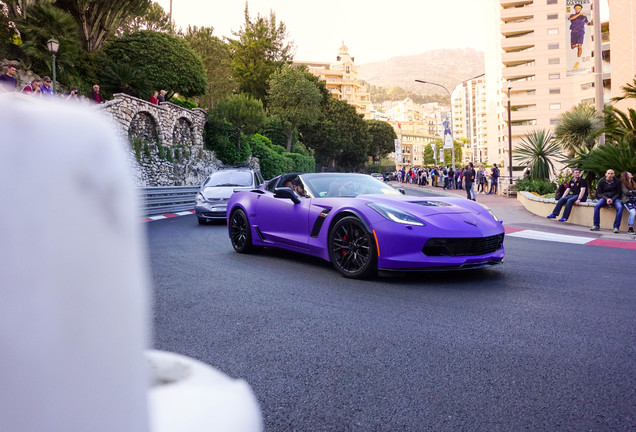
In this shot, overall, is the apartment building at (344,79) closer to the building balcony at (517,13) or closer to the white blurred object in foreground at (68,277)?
the building balcony at (517,13)

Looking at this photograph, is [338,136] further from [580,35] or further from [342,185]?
[342,185]

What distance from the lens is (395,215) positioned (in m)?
5.79

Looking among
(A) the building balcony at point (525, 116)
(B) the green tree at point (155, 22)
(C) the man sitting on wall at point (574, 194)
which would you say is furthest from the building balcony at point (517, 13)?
(C) the man sitting on wall at point (574, 194)

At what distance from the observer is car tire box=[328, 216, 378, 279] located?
5832 millimetres

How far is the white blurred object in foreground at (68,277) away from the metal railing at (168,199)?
16571 millimetres

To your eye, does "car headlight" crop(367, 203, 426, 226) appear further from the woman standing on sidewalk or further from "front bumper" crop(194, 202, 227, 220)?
"front bumper" crop(194, 202, 227, 220)

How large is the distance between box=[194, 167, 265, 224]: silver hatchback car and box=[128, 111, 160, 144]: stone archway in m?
8.08

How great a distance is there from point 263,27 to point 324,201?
54920 mm

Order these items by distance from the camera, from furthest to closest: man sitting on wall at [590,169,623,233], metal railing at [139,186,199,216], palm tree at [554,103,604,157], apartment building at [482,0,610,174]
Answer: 1. apartment building at [482,0,610,174]
2. palm tree at [554,103,604,157]
3. metal railing at [139,186,199,216]
4. man sitting on wall at [590,169,623,233]

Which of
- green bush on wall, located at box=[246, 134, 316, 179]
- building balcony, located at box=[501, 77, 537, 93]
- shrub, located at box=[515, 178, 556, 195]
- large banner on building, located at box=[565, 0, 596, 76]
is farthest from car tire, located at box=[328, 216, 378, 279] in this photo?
building balcony, located at box=[501, 77, 537, 93]

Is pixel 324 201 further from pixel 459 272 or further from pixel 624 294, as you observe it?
pixel 624 294

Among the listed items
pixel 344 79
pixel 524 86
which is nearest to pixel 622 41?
pixel 524 86

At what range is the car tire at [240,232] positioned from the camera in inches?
315

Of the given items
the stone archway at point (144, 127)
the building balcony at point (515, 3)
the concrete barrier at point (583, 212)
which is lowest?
the concrete barrier at point (583, 212)
